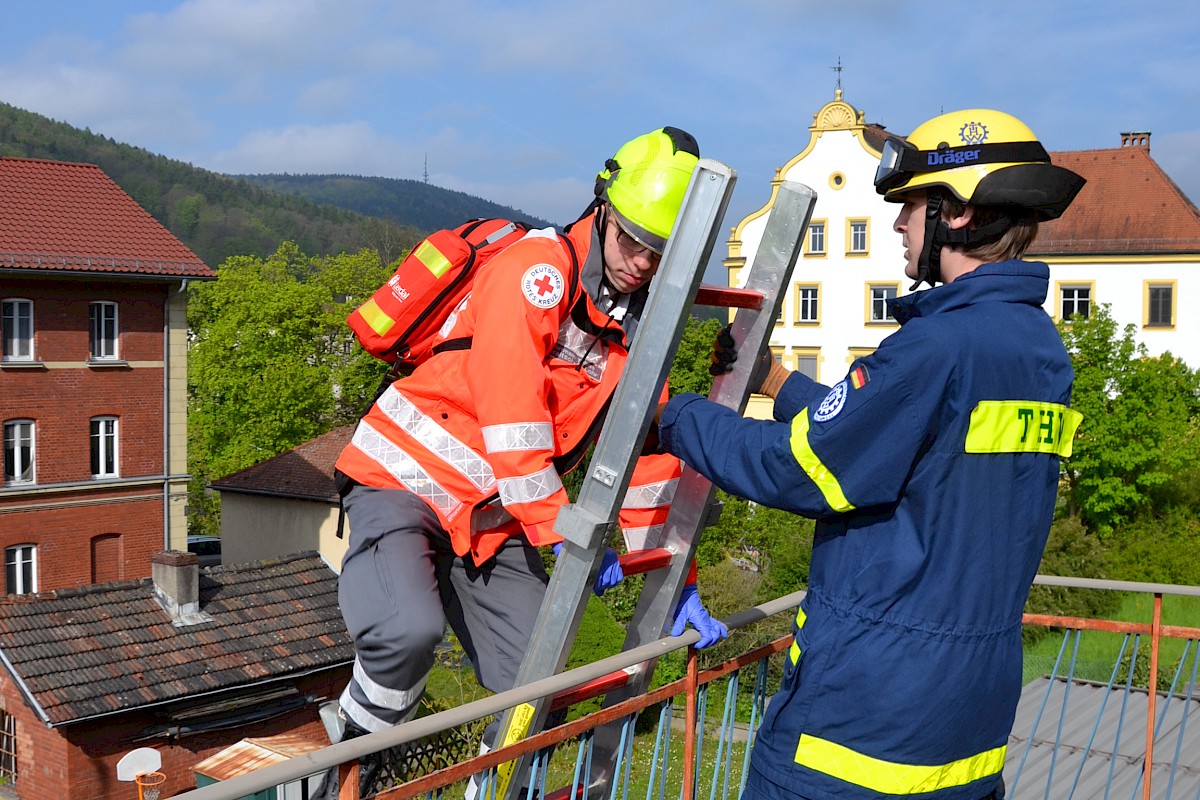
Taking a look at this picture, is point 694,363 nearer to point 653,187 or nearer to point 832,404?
point 653,187

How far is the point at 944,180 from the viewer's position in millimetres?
Result: 2773

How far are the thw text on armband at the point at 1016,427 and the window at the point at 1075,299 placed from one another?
36856mm

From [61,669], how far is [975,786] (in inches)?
734

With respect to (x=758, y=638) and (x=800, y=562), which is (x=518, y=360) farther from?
(x=800, y=562)

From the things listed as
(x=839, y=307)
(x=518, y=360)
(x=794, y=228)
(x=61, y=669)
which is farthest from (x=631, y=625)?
(x=839, y=307)

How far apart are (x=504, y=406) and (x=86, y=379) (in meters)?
30.4

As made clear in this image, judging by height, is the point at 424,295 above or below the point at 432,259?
below

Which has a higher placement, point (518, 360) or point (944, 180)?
point (944, 180)

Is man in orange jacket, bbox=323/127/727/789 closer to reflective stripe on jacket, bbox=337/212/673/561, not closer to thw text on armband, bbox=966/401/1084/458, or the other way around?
reflective stripe on jacket, bbox=337/212/673/561

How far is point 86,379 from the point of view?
30.5 m

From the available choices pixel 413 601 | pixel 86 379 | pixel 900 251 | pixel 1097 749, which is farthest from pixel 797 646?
pixel 900 251

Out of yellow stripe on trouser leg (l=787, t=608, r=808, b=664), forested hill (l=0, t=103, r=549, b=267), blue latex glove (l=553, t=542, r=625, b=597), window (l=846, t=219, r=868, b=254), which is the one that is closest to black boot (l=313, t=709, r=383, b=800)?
blue latex glove (l=553, t=542, r=625, b=597)

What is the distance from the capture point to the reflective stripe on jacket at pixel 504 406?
10.5 ft

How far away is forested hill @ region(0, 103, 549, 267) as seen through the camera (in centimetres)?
11594
